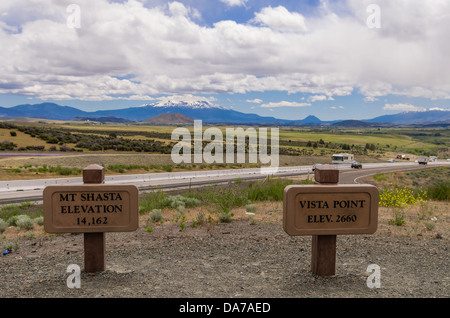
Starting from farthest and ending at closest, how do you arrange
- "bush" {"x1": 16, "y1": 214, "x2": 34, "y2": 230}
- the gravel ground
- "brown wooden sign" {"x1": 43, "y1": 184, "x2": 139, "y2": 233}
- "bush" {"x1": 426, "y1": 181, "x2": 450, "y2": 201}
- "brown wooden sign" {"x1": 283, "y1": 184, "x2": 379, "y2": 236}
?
"bush" {"x1": 426, "y1": 181, "x2": 450, "y2": 201}, "bush" {"x1": 16, "y1": 214, "x2": 34, "y2": 230}, "brown wooden sign" {"x1": 43, "y1": 184, "x2": 139, "y2": 233}, "brown wooden sign" {"x1": 283, "y1": 184, "x2": 379, "y2": 236}, the gravel ground

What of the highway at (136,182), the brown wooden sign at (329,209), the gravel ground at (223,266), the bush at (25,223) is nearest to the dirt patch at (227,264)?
the gravel ground at (223,266)

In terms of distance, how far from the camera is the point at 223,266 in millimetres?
6617

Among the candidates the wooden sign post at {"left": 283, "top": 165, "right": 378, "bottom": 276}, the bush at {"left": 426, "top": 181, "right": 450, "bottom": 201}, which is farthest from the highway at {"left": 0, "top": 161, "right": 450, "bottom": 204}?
the bush at {"left": 426, "top": 181, "right": 450, "bottom": 201}

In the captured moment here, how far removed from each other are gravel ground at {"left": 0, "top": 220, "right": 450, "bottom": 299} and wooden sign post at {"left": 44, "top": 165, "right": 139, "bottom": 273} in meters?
0.83

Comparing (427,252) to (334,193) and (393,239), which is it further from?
(334,193)

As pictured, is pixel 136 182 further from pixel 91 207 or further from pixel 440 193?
pixel 91 207

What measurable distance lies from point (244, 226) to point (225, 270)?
347cm

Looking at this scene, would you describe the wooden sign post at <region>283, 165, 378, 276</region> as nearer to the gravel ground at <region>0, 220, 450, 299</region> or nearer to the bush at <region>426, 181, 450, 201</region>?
the gravel ground at <region>0, 220, 450, 299</region>

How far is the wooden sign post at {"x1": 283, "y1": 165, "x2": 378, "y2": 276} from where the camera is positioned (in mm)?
5801

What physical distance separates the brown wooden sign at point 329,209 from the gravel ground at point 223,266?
0.81 metres

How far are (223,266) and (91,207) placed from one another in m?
2.44

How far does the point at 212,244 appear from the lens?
26.4ft
